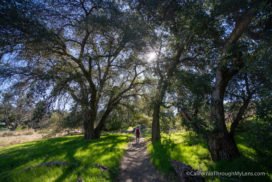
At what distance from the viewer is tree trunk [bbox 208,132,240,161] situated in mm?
6496

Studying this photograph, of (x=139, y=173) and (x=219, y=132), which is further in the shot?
(x=139, y=173)

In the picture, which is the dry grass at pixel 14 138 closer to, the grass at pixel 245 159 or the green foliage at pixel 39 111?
the green foliage at pixel 39 111

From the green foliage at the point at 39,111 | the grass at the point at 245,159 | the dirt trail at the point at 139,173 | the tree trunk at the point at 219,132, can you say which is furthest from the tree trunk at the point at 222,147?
the green foliage at the point at 39,111

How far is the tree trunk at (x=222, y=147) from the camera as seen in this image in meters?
6.50

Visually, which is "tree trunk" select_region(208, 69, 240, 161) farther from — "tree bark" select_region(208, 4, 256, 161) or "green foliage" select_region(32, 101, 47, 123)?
"green foliage" select_region(32, 101, 47, 123)

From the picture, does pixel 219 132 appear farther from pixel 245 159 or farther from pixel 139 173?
pixel 139 173

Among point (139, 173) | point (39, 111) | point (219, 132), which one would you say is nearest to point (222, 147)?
point (219, 132)

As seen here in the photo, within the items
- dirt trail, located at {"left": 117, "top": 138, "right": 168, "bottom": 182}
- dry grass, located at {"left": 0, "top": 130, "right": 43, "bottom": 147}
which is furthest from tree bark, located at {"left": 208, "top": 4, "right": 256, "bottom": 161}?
dry grass, located at {"left": 0, "top": 130, "right": 43, "bottom": 147}

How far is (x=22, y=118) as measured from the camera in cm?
1034

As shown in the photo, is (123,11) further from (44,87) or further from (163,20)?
(44,87)

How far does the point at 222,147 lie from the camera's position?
21.5ft

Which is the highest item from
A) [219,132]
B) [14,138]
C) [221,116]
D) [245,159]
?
[221,116]

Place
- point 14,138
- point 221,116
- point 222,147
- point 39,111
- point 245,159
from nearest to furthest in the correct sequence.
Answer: point 245,159 < point 222,147 < point 221,116 < point 39,111 < point 14,138

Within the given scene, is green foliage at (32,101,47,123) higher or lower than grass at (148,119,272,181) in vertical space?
higher
